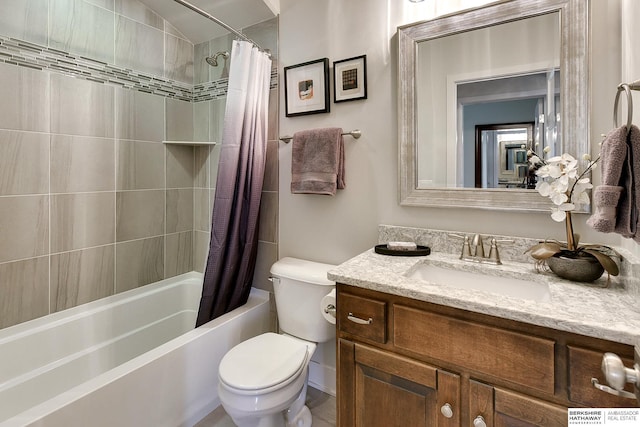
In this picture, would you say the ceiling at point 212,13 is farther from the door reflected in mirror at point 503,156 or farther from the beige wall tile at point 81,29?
the door reflected in mirror at point 503,156

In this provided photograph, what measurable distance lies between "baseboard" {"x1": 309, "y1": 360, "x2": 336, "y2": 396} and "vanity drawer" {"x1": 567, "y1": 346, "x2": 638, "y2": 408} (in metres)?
1.30

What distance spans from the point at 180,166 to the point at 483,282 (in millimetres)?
2178

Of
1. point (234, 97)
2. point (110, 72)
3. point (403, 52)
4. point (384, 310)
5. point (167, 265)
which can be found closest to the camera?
point (384, 310)

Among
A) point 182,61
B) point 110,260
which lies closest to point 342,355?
point 110,260

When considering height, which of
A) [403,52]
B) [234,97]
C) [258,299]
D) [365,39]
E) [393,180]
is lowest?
[258,299]

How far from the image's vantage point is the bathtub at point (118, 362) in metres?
1.24

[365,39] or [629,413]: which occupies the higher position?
[365,39]

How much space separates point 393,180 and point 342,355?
88 centimetres

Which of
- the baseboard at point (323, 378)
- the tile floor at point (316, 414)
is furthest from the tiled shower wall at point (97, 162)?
the tile floor at point (316, 414)

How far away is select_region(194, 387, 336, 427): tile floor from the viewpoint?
5.44 feet

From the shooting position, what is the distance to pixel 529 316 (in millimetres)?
839

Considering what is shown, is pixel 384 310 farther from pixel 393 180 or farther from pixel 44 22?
pixel 44 22

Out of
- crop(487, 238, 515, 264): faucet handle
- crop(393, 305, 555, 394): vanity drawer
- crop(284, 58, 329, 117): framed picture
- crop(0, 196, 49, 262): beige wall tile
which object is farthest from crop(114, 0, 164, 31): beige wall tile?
crop(487, 238, 515, 264): faucet handle

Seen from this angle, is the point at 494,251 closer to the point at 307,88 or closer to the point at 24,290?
the point at 307,88
